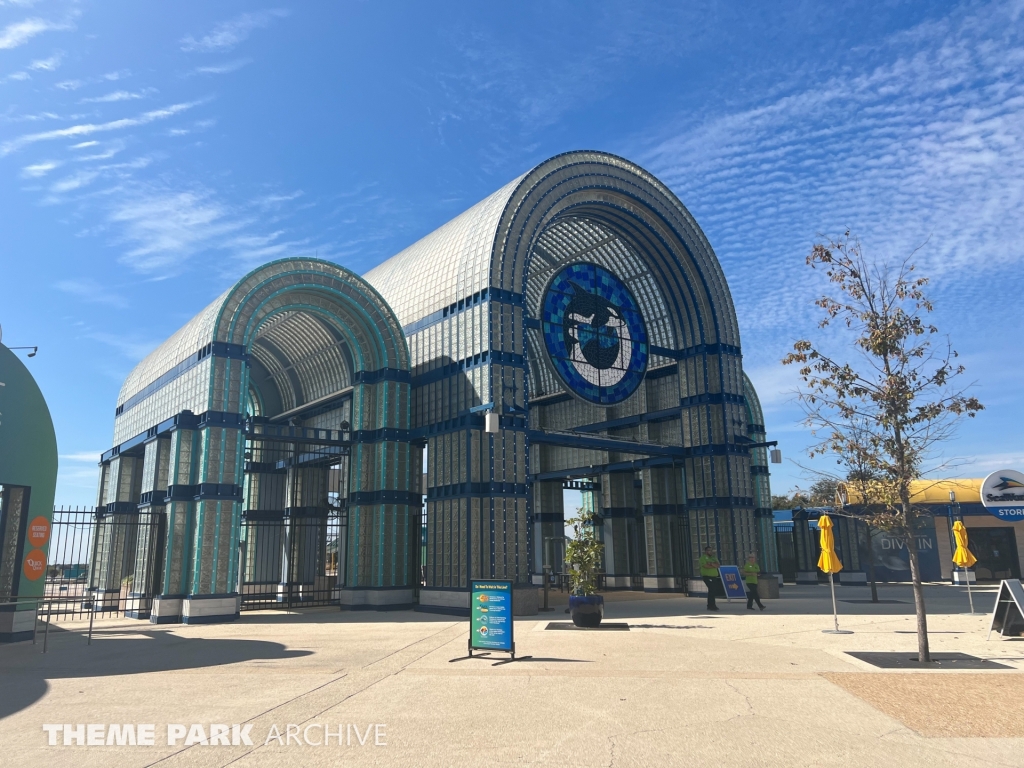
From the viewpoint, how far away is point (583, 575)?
859 inches

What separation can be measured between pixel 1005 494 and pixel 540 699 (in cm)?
1575

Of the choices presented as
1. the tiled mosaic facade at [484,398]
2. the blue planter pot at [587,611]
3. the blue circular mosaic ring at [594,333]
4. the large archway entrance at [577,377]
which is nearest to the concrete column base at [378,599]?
the tiled mosaic facade at [484,398]

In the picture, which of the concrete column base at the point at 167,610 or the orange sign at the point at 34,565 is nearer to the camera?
the orange sign at the point at 34,565

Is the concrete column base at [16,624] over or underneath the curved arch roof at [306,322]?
underneath

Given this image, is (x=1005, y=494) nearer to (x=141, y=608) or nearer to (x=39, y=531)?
(x=39, y=531)

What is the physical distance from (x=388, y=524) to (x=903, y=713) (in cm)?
2395

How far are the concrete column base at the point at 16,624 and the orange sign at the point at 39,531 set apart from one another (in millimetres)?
1644

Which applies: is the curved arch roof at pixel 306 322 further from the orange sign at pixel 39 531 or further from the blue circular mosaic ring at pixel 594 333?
the orange sign at pixel 39 531

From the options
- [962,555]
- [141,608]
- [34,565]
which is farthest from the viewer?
[141,608]

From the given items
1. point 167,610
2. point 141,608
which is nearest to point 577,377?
point 167,610

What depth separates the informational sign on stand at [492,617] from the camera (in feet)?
49.8

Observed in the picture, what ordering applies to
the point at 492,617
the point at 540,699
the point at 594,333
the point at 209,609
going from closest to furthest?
the point at 540,699
the point at 492,617
the point at 209,609
the point at 594,333

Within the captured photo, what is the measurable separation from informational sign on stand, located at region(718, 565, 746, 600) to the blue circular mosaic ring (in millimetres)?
10733

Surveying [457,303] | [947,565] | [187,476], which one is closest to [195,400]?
[187,476]
